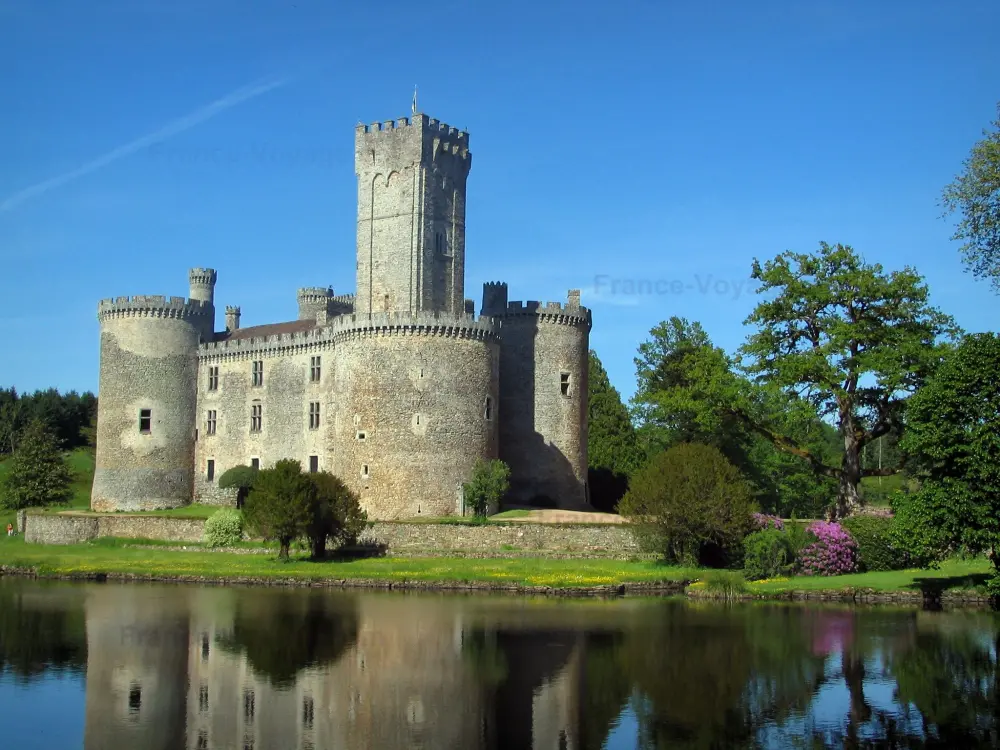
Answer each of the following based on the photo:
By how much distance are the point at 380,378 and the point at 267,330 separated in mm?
14862

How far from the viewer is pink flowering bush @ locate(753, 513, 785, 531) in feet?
123

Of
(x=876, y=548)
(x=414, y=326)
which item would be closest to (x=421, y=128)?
(x=414, y=326)

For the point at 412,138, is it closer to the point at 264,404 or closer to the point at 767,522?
the point at 264,404

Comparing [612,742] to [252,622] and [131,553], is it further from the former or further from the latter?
[131,553]

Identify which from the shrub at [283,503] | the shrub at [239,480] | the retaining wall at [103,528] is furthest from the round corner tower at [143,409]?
the shrub at [283,503]

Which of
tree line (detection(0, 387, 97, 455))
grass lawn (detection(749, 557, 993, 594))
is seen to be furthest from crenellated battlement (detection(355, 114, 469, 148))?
tree line (detection(0, 387, 97, 455))

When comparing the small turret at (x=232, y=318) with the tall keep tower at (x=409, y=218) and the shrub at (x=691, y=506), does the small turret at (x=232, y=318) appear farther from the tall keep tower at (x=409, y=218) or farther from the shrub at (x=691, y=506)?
the shrub at (x=691, y=506)

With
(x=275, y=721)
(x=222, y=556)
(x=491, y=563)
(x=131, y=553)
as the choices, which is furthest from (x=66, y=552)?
(x=275, y=721)

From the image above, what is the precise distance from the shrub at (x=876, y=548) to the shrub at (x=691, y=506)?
11.1 feet

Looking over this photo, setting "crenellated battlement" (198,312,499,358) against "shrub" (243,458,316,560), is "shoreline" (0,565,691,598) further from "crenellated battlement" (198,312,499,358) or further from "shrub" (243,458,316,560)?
"crenellated battlement" (198,312,499,358)

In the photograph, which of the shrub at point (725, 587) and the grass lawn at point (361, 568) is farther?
the grass lawn at point (361, 568)

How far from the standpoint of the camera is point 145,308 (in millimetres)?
56281

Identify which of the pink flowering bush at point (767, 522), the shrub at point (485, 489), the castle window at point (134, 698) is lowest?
the castle window at point (134, 698)

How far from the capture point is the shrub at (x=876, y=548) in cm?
3538
